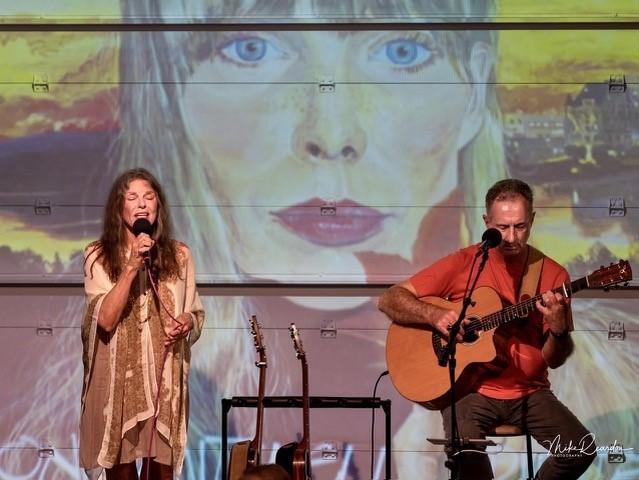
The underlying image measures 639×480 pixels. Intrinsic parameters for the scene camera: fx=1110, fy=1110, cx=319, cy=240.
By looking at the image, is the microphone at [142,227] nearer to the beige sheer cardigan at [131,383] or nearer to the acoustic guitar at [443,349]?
the beige sheer cardigan at [131,383]

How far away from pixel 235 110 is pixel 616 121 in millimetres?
1983

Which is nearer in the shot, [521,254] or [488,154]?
[521,254]

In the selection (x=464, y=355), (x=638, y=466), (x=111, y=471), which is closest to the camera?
(x=111, y=471)

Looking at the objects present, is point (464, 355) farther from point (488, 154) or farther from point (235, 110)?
point (235, 110)

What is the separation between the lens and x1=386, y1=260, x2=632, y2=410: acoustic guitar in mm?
4488

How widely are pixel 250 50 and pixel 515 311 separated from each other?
2228 mm

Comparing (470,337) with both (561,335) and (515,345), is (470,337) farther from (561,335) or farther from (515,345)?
(561,335)

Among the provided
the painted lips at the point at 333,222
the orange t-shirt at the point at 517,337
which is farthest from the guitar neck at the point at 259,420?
the painted lips at the point at 333,222

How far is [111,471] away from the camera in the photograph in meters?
4.09

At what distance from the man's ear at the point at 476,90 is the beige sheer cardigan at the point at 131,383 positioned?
85.9 inches

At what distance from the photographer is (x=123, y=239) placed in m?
4.26

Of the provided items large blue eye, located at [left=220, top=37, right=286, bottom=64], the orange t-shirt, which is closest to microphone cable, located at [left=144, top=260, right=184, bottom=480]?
the orange t-shirt

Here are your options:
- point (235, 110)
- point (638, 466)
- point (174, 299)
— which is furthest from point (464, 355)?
point (235, 110)

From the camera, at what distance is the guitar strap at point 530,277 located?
454 cm
